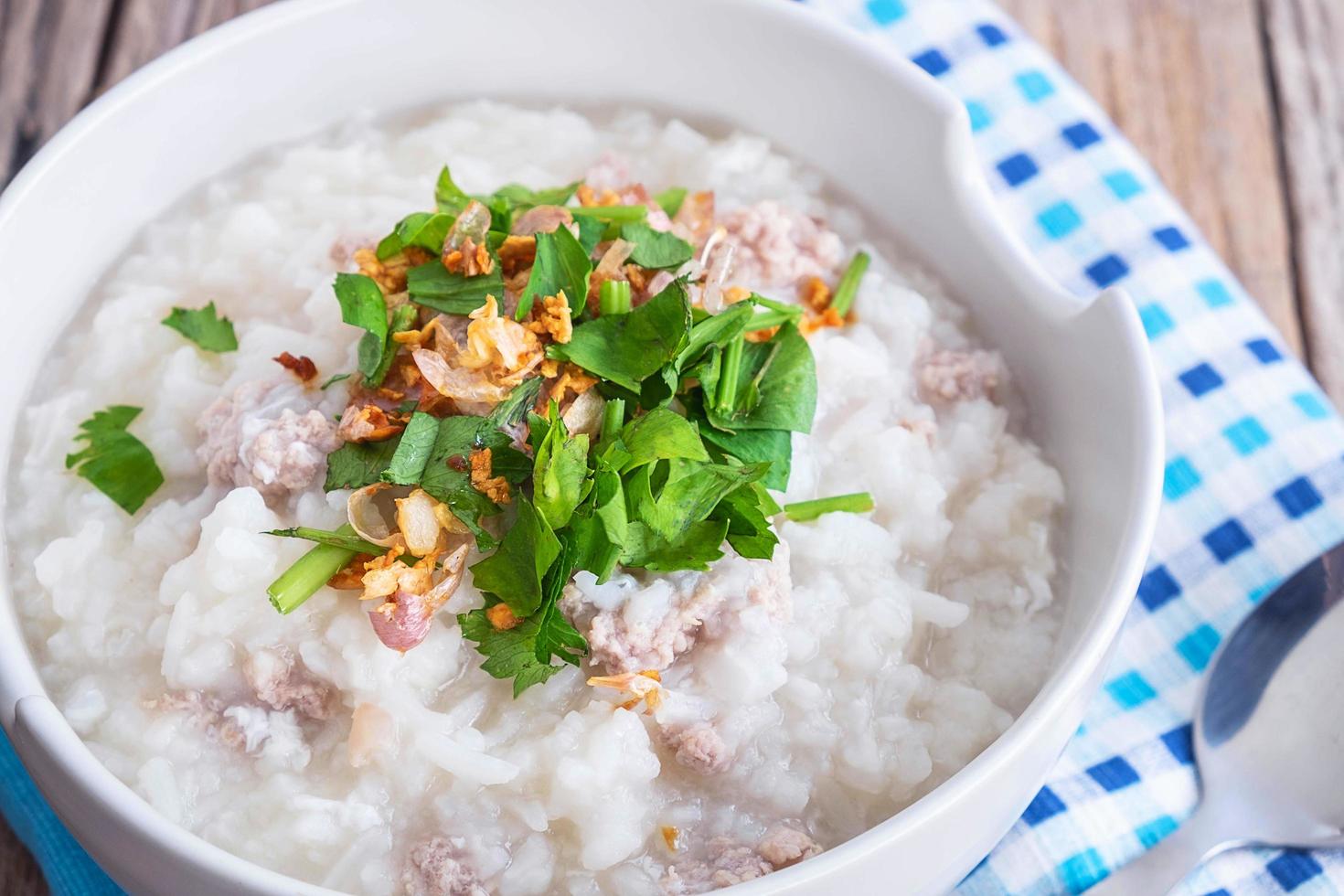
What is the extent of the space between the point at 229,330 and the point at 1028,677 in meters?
1.94

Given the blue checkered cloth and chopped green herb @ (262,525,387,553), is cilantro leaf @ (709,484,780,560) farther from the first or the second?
the blue checkered cloth

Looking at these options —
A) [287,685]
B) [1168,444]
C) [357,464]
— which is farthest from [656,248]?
[1168,444]

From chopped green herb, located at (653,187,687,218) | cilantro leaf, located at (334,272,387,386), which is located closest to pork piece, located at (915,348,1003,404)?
chopped green herb, located at (653,187,687,218)

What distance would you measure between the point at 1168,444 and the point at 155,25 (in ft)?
12.2

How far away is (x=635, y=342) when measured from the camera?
2.90 metres

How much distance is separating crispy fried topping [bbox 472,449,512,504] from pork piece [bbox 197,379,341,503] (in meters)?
0.35

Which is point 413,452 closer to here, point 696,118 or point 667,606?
point 667,606

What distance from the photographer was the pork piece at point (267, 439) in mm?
2832

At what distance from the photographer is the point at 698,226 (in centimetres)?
339

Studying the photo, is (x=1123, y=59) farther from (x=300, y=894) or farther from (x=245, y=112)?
(x=300, y=894)

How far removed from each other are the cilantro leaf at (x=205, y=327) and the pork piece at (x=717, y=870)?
157 centimetres

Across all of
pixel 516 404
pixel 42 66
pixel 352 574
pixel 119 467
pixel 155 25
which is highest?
pixel 516 404

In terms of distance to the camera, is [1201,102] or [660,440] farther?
[1201,102]

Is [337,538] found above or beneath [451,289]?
beneath
